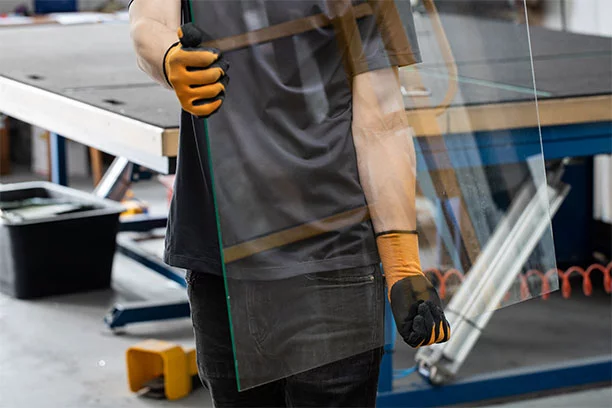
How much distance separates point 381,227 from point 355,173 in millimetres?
76

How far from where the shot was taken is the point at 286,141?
1.08m

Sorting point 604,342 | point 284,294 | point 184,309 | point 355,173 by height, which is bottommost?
point 604,342

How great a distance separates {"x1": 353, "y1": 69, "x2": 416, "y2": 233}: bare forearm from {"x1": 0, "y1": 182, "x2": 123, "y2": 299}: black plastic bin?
7.95 feet

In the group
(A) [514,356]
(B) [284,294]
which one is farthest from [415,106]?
(A) [514,356]

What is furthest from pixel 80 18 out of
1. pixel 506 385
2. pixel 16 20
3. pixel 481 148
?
pixel 481 148

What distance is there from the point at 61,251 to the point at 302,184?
2555 mm

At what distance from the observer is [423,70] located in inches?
48.3

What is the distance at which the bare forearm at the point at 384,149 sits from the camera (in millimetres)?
1139

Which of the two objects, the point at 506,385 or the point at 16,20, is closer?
the point at 506,385

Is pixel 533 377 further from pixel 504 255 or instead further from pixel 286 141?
pixel 286 141

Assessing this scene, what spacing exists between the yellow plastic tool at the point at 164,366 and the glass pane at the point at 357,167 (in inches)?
58.8

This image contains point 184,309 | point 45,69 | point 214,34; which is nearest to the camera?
point 214,34

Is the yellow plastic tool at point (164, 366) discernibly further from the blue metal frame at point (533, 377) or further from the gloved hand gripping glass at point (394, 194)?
the gloved hand gripping glass at point (394, 194)

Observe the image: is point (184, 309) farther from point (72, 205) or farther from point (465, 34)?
point (465, 34)
